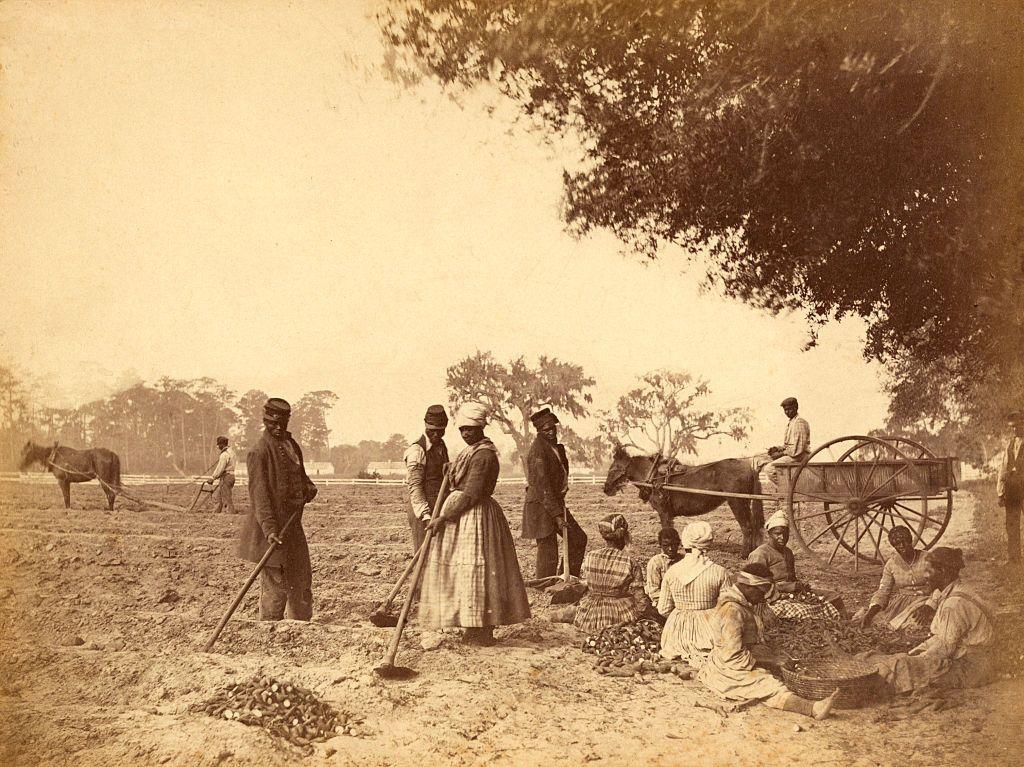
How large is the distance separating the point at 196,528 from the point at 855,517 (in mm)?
4694

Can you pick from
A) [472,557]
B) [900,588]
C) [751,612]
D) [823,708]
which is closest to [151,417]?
[472,557]

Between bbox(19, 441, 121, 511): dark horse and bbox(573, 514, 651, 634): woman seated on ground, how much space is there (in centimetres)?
328

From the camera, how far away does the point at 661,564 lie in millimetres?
5535

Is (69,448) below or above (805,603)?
above

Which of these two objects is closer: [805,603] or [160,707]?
[160,707]

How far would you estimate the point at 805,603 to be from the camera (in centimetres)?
545

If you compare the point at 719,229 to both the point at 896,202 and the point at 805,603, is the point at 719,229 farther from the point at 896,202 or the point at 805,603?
the point at 805,603

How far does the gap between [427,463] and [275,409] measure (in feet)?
3.50

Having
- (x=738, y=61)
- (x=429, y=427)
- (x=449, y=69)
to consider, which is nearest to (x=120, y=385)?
(x=429, y=427)

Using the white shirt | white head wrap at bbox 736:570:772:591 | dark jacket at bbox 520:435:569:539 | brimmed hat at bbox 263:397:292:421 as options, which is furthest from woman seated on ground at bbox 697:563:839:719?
the white shirt

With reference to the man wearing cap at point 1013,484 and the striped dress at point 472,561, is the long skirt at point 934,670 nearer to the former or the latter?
the man wearing cap at point 1013,484

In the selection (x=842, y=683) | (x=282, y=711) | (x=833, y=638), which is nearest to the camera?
(x=282, y=711)

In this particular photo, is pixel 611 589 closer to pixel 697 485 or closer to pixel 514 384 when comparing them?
pixel 514 384

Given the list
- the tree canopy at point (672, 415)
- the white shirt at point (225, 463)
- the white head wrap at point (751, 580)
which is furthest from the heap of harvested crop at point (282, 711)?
the tree canopy at point (672, 415)
